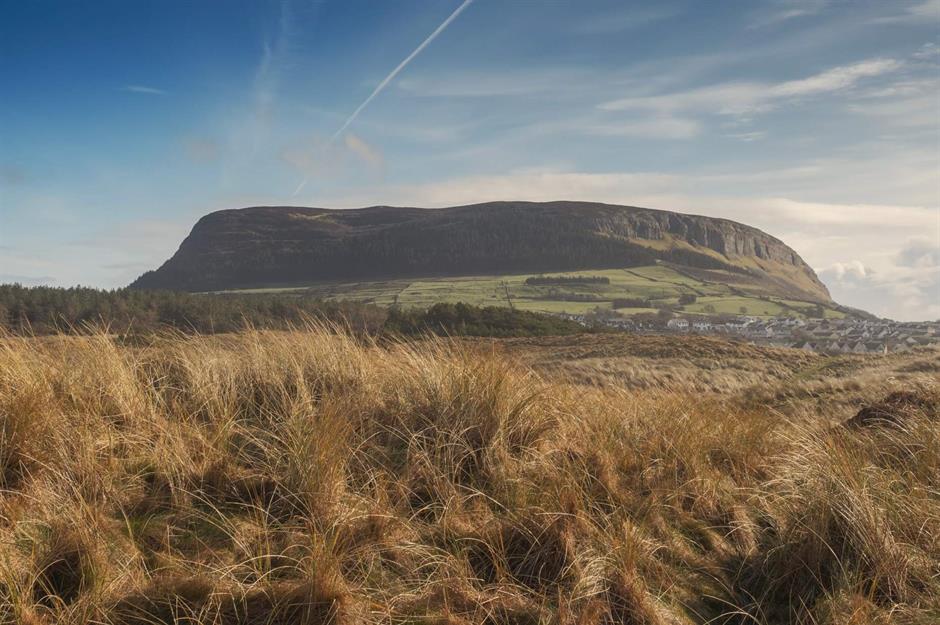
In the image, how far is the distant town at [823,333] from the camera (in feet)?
112

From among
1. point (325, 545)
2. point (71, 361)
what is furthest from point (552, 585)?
point (71, 361)

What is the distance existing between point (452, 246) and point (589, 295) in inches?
2450

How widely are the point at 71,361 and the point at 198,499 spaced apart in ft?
11.8

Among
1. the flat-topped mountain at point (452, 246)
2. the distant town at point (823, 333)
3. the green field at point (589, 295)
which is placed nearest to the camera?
the distant town at point (823, 333)

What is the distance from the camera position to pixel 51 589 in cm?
256

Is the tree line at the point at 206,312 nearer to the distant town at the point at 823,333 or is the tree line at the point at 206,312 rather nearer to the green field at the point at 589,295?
the distant town at the point at 823,333

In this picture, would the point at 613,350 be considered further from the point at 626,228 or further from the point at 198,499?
the point at 626,228

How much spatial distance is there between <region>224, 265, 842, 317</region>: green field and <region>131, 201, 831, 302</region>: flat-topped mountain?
21.9m

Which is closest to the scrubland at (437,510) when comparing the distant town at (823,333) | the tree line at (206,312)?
the tree line at (206,312)

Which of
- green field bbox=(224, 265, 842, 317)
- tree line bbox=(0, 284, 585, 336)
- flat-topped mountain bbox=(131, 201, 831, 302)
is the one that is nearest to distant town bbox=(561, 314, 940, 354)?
green field bbox=(224, 265, 842, 317)

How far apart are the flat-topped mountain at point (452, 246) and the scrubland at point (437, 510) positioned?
123962mm

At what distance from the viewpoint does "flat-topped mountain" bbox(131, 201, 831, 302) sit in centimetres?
13488

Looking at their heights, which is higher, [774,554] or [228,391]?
[228,391]

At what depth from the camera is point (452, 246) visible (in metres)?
141
